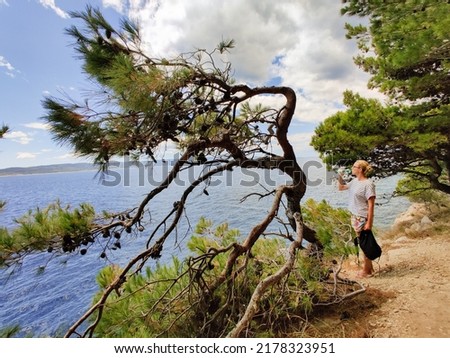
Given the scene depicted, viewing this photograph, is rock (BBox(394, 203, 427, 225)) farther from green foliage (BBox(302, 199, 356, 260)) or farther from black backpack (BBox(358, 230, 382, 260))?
green foliage (BBox(302, 199, 356, 260))

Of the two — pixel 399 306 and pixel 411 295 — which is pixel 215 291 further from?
pixel 411 295

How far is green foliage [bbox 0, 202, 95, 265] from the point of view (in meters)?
1.27

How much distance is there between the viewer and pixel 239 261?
2.28m

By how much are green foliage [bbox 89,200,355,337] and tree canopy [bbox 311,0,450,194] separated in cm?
187

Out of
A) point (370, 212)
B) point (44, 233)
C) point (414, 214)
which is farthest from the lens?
point (414, 214)

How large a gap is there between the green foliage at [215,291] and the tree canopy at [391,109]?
187 cm

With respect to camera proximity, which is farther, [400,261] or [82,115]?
[400,261]

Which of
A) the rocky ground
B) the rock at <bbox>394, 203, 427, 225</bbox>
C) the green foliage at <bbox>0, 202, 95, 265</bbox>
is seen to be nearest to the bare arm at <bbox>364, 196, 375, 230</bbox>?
the rocky ground

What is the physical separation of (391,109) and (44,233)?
4.05 m

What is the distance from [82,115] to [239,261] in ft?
4.99

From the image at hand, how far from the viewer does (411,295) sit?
2.09m

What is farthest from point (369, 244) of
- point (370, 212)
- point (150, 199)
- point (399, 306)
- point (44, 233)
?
point (44, 233)
